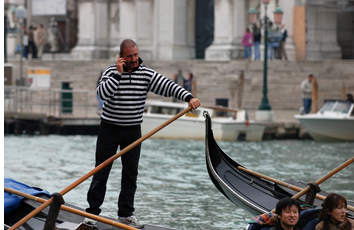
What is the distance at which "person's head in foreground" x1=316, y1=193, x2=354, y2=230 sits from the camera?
198 inches

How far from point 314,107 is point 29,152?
6.81 m

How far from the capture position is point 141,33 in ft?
96.5

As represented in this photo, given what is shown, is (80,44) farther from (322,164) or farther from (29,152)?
(322,164)

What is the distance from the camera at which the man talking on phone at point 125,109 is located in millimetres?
5473

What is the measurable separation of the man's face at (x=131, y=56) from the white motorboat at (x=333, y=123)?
11558mm

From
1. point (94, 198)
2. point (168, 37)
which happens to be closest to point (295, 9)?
point (168, 37)

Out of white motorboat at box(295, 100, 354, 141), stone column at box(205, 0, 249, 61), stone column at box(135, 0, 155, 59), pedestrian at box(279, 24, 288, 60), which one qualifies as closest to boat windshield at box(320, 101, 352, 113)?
white motorboat at box(295, 100, 354, 141)

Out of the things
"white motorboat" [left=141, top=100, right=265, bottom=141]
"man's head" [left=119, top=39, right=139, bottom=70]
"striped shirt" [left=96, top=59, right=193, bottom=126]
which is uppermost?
"man's head" [left=119, top=39, right=139, bottom=70]

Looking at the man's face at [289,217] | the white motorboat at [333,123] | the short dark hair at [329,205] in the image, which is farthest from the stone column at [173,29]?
the man's face at [289,217]

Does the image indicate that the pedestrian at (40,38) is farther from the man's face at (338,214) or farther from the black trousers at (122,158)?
the man's face at (338,214)

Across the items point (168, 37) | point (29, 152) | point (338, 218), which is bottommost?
point (29, 152)

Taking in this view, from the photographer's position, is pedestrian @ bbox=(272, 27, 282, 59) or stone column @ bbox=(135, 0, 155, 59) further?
stone column @ bbox=(135, 0, 155, 59)

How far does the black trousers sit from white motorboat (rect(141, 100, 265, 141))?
35.9 feet

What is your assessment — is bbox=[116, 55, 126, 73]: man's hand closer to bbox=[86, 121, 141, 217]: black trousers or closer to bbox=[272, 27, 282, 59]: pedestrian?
bbox=[86, 121, 141, 217]: black trousers
